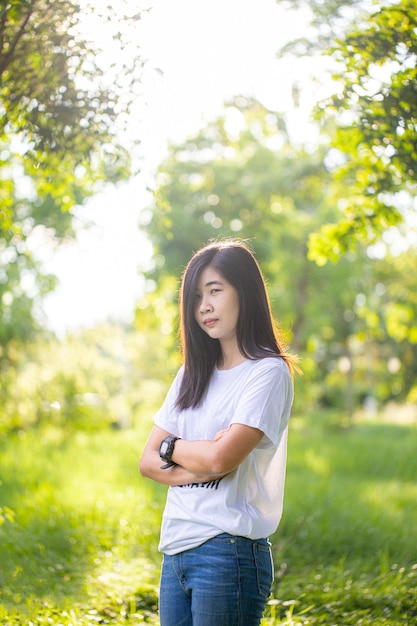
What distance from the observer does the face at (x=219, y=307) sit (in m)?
2.55

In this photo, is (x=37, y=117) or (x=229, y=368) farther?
(x=37, y=117)

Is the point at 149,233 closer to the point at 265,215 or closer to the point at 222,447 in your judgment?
the point at 265,215

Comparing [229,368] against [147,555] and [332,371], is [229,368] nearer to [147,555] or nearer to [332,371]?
[147,555]

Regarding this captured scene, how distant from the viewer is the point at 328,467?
35.3ft

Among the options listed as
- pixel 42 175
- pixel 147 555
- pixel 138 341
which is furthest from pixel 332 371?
pixel 42 175

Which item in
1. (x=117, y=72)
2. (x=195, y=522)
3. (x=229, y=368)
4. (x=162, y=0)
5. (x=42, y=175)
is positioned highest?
(x=162, y=0)

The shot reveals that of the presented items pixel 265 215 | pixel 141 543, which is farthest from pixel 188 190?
pixel 141 543

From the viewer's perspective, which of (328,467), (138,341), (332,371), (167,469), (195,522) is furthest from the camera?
(138,341)

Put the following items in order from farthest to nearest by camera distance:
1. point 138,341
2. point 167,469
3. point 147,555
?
point 138,341, point 147,555, point 167,469

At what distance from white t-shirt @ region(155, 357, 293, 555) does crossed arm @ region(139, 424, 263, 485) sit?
0.03m

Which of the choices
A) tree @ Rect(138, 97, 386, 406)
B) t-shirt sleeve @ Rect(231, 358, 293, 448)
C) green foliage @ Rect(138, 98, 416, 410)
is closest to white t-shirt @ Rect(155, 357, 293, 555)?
t-shirt sleeve @ Rect(231, 358, 293, 448)

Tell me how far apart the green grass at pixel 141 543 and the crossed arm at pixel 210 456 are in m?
1.69

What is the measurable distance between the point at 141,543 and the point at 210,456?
398 centimetres

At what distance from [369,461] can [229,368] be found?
369 inches
